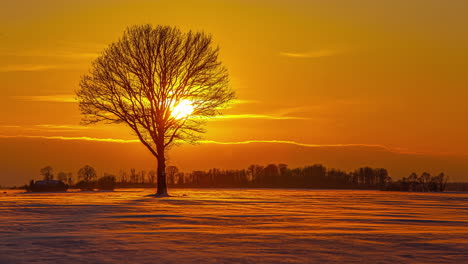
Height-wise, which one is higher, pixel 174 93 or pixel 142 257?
pixel 174 93

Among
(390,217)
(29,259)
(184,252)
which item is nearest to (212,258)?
(184,252)

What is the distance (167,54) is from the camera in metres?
45.4

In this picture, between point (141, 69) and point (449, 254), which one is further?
point (141, 69)

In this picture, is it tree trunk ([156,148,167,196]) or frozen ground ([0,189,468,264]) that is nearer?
frozen ground ([0,189,468,264])

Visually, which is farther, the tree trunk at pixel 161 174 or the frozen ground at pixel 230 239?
the tree trunk at pixel 161 174

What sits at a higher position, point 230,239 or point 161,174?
point 161,174

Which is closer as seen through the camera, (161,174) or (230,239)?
(230,239)

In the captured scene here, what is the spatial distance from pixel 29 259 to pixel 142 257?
1873mm

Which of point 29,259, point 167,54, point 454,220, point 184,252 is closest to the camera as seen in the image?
point 29,259

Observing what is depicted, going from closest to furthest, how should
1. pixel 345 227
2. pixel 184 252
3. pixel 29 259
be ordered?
1. pixel 29 259
2. pixel 184 252
3. pixel 345 227

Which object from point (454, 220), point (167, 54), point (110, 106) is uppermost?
point (167, 54)

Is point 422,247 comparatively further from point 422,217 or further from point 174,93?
point 174,93

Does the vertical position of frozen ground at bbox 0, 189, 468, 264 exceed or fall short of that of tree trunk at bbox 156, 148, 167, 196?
it falls short

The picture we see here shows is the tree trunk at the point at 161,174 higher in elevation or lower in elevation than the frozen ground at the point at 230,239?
higher
